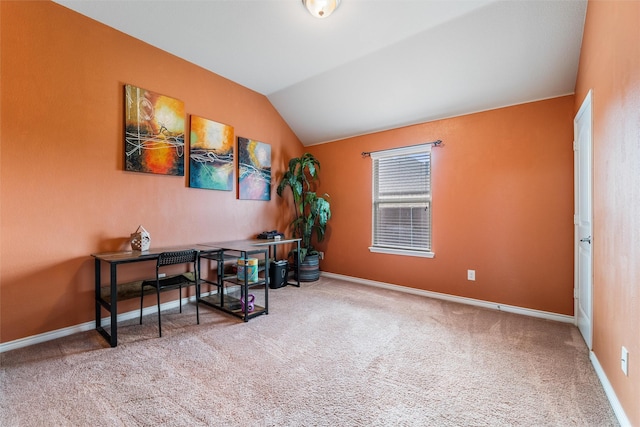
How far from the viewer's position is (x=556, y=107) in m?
2.93

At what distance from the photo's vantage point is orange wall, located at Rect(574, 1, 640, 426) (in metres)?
1.39

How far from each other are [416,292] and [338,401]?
2.52m

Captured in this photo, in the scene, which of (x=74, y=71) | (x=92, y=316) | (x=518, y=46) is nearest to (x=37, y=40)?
(x=74, y=71)

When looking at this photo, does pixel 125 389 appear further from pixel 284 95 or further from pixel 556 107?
pixel 556 107

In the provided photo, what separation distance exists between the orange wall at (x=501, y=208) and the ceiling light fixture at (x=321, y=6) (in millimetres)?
2042

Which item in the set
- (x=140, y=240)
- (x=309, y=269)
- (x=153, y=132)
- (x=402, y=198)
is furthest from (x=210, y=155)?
(x=402, y=198)

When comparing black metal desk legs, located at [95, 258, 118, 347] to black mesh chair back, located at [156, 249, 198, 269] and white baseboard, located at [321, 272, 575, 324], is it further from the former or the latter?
white baseboard, located at [321, 272, 575, 324]

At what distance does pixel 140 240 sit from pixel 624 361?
380 centimetres

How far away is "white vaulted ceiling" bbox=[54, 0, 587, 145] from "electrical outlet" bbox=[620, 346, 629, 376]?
2.59 m

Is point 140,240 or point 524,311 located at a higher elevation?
point 140,240

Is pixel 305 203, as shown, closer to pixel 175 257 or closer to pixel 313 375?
pixel 175 257

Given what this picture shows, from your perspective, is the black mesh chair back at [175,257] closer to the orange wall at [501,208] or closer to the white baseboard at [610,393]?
the orange wall at [501,208]

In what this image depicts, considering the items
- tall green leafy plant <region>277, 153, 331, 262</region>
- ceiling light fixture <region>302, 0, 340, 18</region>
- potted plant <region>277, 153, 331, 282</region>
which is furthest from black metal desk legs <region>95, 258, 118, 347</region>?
ceiling light fixture <region>302, 0, 340, 18</region>

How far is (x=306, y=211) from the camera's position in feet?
16.5
